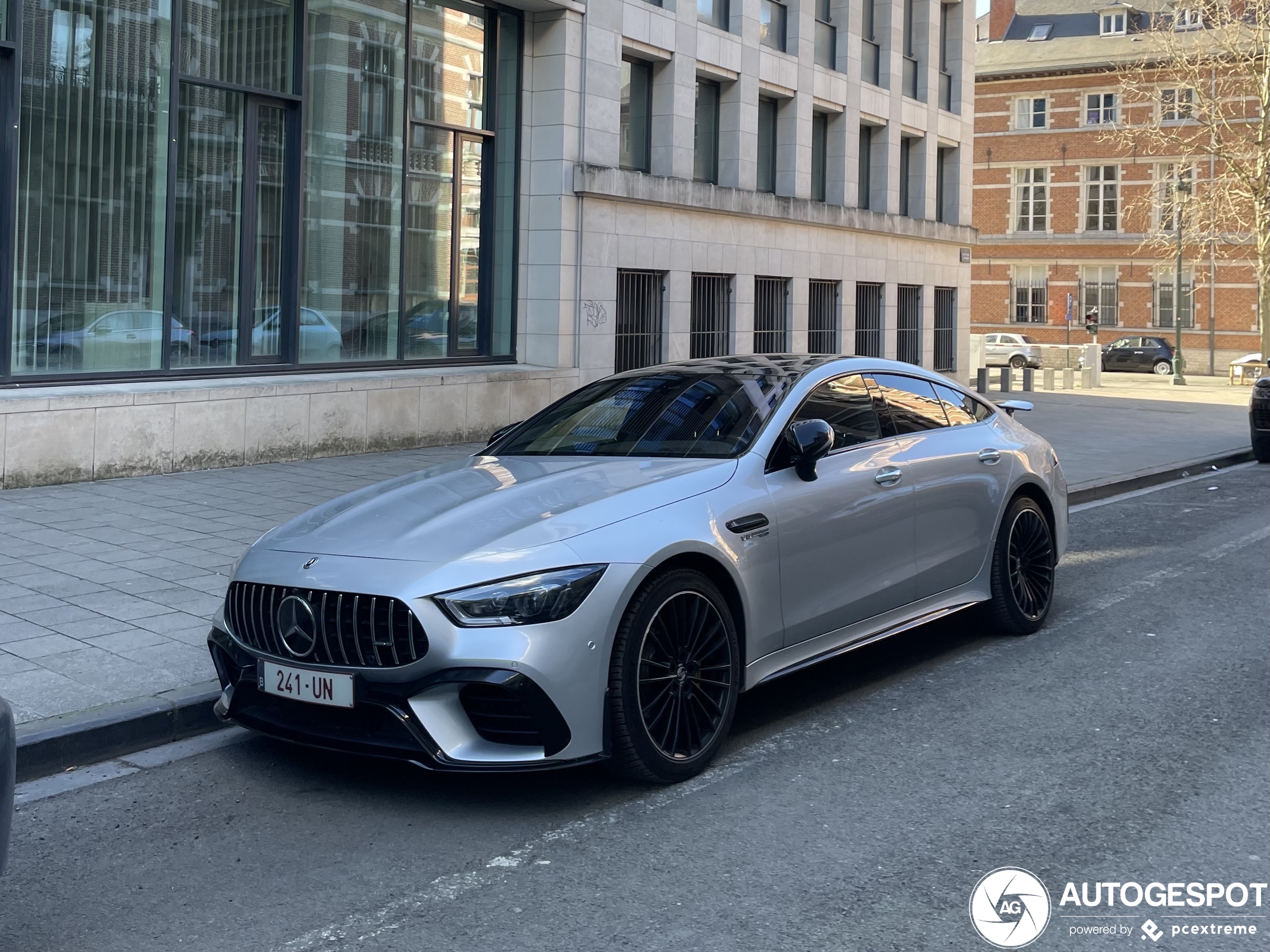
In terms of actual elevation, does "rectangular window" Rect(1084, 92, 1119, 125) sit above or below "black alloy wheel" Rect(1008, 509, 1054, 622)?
above

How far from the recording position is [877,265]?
27.2m

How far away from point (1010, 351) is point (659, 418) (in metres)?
50.7

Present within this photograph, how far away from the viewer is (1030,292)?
6281 cm

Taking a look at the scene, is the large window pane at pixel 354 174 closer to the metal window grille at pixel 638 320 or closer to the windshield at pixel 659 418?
the metal window grille at pixel 638 320

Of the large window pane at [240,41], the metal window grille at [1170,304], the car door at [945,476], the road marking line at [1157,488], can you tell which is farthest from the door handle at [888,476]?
the metal window grille at [1170,304]

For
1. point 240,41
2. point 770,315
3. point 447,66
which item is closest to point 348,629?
point 240,41

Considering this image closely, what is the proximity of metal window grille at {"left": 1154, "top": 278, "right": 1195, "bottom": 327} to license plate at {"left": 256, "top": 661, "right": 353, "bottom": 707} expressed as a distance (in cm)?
6013

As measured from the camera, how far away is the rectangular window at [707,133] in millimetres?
22312

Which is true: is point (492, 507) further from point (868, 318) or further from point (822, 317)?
point (868, 318)

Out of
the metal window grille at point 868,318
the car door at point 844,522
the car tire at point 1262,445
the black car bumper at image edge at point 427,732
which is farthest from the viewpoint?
the metal window grille at point 868,318

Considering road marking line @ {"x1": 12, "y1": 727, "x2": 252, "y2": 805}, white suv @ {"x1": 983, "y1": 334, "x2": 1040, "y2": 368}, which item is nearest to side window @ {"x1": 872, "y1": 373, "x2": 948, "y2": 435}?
road marking line @ {"x1": 12, "y1": 727, "x2": 252, "y2": 805}

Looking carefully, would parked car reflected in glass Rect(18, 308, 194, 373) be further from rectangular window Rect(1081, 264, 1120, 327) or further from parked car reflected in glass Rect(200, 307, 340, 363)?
rectangular window Rect(1081, 264, 1120, 327)

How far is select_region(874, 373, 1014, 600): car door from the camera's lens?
6.42 metres

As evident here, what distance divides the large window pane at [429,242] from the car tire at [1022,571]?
10.4 metres
